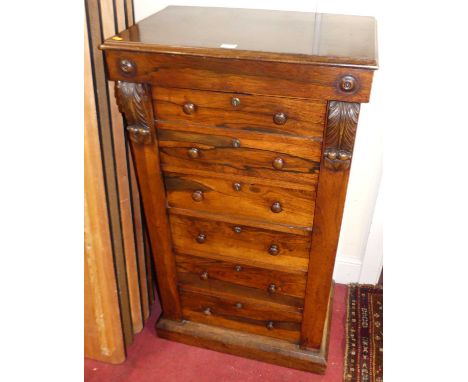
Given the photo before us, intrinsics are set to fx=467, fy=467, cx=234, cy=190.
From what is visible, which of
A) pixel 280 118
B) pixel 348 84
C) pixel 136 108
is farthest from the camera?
pixel 136 108

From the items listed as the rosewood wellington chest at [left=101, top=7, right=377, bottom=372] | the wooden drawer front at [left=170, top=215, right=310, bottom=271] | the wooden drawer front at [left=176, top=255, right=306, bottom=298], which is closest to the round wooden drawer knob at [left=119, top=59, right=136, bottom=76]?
the rosewood wellington chest at [left=101, top=7, right=377, bottom=372]

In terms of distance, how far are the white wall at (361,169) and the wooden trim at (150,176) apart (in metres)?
0.56

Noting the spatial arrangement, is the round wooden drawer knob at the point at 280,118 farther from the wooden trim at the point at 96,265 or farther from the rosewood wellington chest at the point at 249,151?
the wooden trim at the point at 96,265

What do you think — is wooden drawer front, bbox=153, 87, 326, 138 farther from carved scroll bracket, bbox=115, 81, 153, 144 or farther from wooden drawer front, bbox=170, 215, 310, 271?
wooden drawer front, bbox=170, 215, 310, 271

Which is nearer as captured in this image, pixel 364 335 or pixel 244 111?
pixel 244 111

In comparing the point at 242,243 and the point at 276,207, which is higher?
the point at 276,207

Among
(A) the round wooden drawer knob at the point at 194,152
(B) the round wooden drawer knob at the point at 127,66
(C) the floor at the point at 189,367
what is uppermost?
(B) the round wooden drawer knob at the point at 127,66

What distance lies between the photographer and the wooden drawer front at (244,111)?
4.35 ft

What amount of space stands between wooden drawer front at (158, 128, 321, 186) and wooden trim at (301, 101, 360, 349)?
48mm

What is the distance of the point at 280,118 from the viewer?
133 cm

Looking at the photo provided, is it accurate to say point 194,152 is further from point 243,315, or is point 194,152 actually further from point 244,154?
point 243,315

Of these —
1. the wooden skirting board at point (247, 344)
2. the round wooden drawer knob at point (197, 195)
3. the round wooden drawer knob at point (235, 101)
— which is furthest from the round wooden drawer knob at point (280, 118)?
the wooden skirting board at point (247, 344)

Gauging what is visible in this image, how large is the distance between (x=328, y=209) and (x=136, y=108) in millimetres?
679

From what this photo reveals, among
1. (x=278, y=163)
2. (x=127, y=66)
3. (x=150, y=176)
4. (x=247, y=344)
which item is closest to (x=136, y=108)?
(x=127, y=66)
